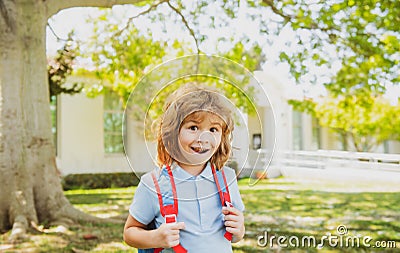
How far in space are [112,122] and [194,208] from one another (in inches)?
365

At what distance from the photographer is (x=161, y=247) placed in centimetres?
125

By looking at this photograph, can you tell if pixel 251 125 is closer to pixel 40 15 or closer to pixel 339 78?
pixel 40 15

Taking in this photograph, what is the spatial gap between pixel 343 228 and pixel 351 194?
4.15 m

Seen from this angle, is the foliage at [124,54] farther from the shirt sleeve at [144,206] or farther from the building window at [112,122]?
the shirt sleeve at [144,206]

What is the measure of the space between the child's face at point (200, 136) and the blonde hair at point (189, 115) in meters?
0.01

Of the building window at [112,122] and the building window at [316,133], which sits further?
the building window at [316,133]

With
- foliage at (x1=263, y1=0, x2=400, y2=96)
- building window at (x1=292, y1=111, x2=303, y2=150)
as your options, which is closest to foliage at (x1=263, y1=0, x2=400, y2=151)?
foliage at (x1=263, y1=0, x2=400, y2=96)

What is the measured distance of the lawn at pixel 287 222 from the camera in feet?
12.7

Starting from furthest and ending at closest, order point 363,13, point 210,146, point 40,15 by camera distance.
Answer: point 363,13
point 40,15
point 210,146

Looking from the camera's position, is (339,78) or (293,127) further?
(293,127)

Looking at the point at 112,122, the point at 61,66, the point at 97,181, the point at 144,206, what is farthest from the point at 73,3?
the point at 112,122

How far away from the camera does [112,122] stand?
1034 centimetres

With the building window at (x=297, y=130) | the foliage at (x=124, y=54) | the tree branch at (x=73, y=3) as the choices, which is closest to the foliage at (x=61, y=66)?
the foliage at (x=124, y=54)

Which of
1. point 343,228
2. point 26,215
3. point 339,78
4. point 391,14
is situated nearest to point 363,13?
point 391,14
